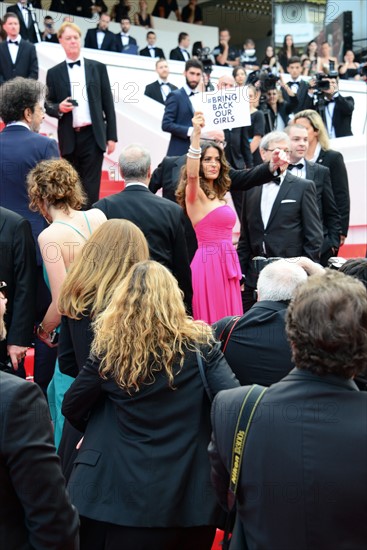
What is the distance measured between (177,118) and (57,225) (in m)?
4.60

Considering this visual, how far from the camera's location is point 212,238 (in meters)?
5.71

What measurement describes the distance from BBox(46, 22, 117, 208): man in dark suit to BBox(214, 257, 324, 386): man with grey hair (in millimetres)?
4252

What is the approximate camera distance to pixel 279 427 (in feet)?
7.06

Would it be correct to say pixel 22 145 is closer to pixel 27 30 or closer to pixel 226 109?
pixel 226 109

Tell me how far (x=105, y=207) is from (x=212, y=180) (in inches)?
48.3

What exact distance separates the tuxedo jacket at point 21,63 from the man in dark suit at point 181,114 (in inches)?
63.0

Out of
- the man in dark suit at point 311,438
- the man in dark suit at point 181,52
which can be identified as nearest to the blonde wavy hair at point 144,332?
the man in dark suit at point 311,438

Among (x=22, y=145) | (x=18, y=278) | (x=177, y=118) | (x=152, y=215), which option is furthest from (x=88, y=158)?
(x=18, y=278)

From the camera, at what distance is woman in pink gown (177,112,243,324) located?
5.63 meters

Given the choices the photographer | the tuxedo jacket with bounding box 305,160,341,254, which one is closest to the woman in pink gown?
the tuxedo jacket with bounding box 305,160,341,254

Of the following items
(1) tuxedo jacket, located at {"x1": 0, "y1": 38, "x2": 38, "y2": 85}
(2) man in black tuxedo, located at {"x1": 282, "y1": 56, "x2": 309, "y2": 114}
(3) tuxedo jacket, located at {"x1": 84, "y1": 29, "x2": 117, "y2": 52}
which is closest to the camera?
(1) tuxedo jacket, located at {"x1": 0, "y1": 38, "x2": 38, "y2": 85}

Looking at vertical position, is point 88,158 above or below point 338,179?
above

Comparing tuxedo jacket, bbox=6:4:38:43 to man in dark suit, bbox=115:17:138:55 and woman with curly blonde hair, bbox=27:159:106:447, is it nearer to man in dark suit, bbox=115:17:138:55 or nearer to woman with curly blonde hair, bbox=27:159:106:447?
man in dark suit, bbox=115:17:138:55

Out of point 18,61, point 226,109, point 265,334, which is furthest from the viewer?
point 18,61
